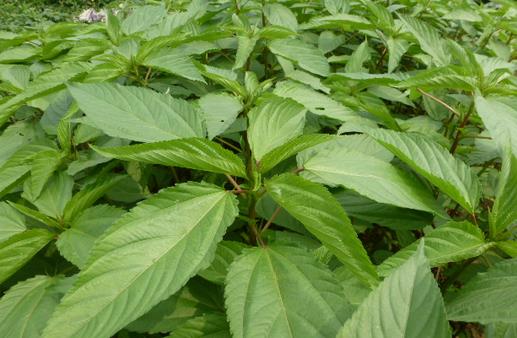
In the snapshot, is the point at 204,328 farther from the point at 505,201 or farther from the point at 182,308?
the point at 505,201

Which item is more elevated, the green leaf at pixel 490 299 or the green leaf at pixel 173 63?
the green leaf at pixel 173 63

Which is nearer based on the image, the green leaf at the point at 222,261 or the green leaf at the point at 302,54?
the green leaf at the point at 222,261

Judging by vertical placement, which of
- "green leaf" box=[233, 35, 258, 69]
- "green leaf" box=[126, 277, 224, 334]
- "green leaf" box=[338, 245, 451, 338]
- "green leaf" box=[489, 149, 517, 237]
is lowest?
"green leaf" box=[126, 277, 224, 334]

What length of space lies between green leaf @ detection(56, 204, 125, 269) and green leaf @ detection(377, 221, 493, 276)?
0.55 m

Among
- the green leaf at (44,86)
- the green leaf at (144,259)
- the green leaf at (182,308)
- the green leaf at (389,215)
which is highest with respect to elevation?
the green leaf at (44,86)

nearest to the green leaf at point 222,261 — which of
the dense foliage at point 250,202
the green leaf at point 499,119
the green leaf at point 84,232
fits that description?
the dense foliage at point 250,202

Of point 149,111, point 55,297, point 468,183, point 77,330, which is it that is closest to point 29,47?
point 149,111

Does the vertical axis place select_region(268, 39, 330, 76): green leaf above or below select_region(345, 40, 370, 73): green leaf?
above

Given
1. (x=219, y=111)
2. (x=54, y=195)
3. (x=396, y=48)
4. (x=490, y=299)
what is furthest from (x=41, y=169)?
(x=396, y=48)

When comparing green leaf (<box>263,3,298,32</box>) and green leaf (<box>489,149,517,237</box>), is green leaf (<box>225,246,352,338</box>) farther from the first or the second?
green leaf (<box>263,3,298,32</box>)

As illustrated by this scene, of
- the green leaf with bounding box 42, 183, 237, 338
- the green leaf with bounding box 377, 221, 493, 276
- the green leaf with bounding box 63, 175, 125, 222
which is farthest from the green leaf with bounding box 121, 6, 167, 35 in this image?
the green leaf with bounding box 377, 221, 493, 276

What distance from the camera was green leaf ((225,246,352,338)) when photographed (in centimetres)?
61

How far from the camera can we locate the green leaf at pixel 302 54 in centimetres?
134

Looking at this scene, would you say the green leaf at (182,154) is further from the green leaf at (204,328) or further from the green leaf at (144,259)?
the green leaf at (204,328)
